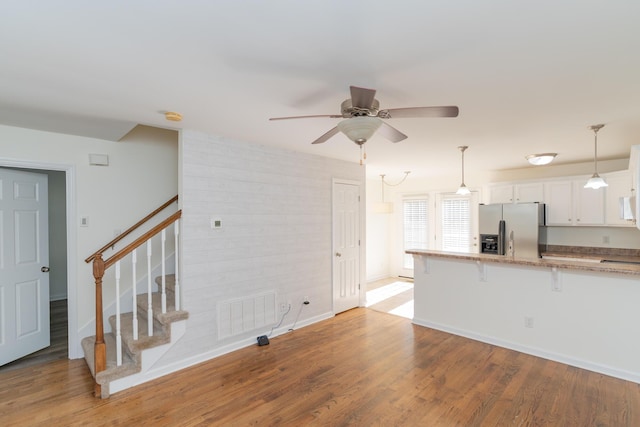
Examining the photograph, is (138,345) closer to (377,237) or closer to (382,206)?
(377,237)

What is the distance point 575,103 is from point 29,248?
5486 millimetres

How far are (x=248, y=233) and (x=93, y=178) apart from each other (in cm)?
185

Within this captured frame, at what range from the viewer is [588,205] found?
15.3ft

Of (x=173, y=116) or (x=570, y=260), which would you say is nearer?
(x=173, y=116)

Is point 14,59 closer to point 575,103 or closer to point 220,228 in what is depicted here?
point 220,228

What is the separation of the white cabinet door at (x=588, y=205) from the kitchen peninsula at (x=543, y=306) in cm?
166

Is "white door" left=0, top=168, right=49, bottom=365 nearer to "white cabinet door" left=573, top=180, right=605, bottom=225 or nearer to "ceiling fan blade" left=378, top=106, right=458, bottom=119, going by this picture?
"ceiling fan blade" left=378, top=106, right=458, bottom=119

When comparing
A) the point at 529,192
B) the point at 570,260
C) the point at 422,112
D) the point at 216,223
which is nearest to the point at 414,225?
the point at 529,192

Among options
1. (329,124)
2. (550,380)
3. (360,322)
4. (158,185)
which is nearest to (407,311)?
(360,322)

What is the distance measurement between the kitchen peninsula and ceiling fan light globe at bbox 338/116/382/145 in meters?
2.55

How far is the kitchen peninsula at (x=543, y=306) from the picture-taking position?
2.85 meters

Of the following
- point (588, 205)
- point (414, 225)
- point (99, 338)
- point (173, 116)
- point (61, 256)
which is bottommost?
point (99, 338)

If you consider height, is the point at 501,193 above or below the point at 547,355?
above

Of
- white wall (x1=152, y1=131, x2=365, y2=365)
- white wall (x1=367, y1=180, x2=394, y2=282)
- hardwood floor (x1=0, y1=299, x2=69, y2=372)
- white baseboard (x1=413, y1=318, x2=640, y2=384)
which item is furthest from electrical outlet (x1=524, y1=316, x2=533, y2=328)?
hardwood floor (x1=0, y1=299, x2=69, y2=372)
